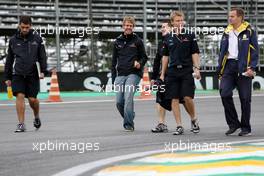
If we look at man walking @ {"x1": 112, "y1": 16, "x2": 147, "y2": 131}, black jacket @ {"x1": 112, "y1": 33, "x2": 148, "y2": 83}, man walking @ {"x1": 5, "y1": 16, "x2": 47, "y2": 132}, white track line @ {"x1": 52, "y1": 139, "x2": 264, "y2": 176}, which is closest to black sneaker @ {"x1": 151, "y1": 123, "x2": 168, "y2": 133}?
man walking @ {"x1": 112, "y1": 16, "x2": 147, "y2": 131}

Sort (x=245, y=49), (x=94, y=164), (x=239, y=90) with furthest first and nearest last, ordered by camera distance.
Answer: (x=239, y=90) < (x=245, y=49) < (x=94, y=164)

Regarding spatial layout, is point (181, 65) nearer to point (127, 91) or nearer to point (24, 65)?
point (127, 91)

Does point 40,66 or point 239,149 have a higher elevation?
point 40,66

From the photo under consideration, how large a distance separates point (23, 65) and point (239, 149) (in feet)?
13.7

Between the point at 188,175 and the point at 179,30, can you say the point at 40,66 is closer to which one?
the point at 179,30

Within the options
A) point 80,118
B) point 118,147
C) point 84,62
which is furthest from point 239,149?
point 84,62

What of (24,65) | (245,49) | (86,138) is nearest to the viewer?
(86,138)

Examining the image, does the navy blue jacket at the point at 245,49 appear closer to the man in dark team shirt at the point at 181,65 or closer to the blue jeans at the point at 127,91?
the man in dark team shirt at the point at 181,65

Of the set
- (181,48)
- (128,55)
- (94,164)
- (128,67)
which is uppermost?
(181,48)

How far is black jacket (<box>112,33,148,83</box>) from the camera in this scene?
381 inches

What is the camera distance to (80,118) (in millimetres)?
12859

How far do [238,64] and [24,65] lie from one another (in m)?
3.14

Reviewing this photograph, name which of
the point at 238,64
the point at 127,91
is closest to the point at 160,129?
the point at 127,91

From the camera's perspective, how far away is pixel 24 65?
9.61m
